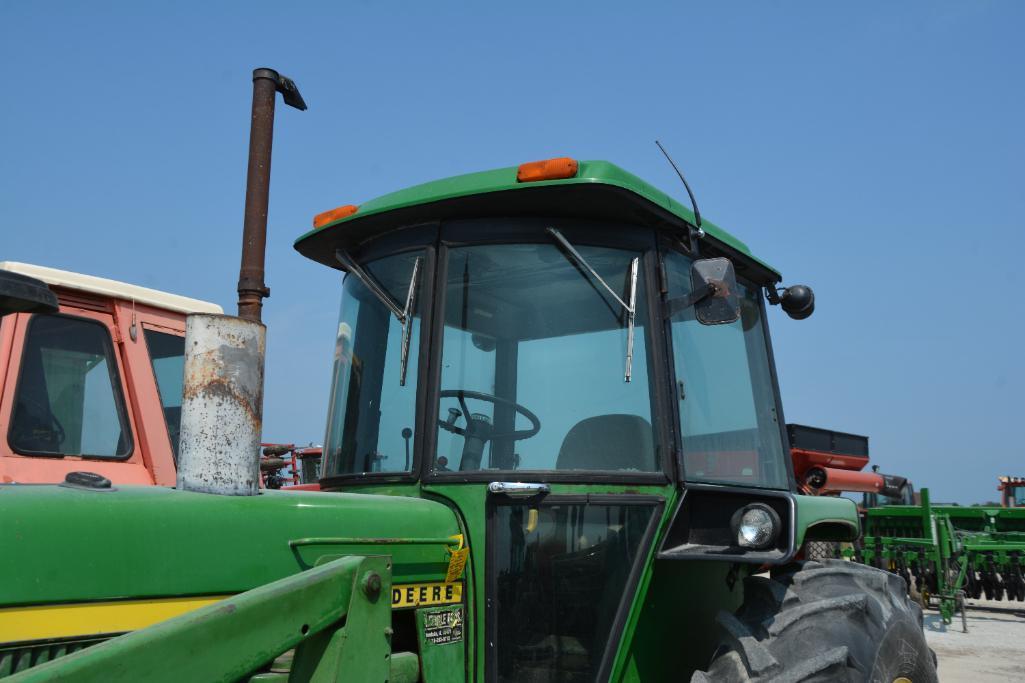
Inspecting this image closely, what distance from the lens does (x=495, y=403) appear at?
3074mm

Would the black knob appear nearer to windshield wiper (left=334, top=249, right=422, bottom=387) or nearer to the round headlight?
the round headlight

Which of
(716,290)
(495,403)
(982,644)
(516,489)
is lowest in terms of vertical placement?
(982,644)

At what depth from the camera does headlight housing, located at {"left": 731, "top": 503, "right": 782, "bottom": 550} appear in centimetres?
300

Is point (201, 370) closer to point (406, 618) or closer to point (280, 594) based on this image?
point (280, 594)

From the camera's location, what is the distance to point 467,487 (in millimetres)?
2949

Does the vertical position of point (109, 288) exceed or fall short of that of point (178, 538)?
it exceeds it

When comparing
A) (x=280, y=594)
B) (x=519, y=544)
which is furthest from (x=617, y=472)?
(x=280, y=594)

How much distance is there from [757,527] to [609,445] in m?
0.53

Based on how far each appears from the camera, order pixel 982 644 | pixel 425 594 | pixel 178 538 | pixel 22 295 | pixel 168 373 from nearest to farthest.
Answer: pixel 22 295 → pixel 178 538 → pixel 425 594 → pixel 168 373 → pixel 982 644

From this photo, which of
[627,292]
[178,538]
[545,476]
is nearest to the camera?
[178,538]

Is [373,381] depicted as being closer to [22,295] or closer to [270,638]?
[270,638]

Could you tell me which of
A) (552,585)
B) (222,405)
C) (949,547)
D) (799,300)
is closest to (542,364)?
(552,585)

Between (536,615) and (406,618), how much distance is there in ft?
1.34

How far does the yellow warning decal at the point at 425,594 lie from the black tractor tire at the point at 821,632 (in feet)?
2.62
